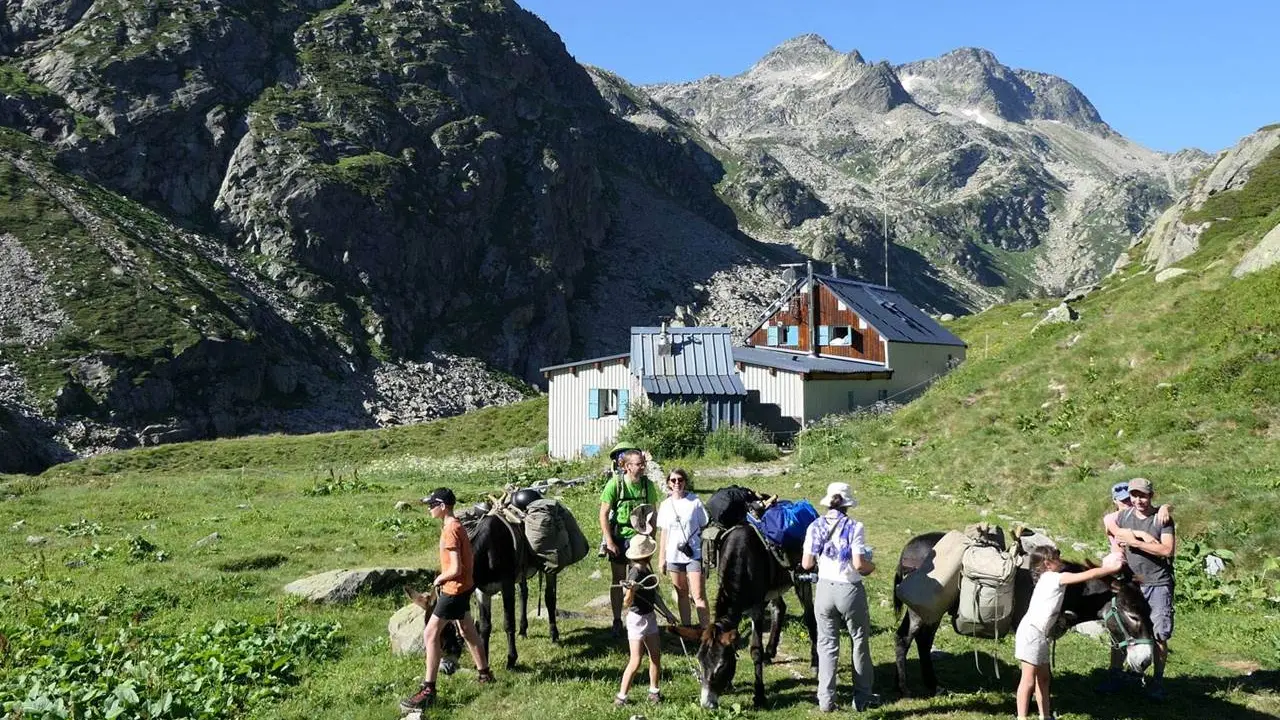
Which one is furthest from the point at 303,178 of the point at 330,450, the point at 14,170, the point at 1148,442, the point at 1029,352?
the point at 1148,442

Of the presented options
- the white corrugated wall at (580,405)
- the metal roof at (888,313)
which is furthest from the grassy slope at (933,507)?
the metal roof at (888,313)

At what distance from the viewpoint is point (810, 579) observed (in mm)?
9727

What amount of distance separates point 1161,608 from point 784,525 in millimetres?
4538

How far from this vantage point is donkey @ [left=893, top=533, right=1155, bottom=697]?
8648 mm

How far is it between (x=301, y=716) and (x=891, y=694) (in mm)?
6559

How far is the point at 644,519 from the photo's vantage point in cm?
1016

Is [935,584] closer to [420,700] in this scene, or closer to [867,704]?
[867,704]

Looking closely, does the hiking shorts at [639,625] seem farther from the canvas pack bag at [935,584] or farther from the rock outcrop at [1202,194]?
the rock outcrop at [1202,194]

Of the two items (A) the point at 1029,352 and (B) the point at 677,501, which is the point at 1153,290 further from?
(B) the point at 677,501

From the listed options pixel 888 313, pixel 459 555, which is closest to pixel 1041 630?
pixel 459 555

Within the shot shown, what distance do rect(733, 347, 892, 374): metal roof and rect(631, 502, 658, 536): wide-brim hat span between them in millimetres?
30685

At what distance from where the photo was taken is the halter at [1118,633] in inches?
348

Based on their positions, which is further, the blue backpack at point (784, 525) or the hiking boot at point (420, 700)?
the blue backpack at point (784, 525)

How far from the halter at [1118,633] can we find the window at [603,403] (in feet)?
106
